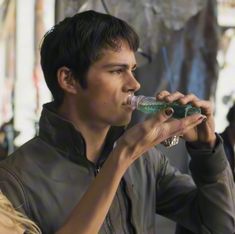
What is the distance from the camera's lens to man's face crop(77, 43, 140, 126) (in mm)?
1856

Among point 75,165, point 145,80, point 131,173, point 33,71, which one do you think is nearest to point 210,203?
point 131,173

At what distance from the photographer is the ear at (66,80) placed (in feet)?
6.38

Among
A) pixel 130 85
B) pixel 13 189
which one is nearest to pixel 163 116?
pixel 130 85

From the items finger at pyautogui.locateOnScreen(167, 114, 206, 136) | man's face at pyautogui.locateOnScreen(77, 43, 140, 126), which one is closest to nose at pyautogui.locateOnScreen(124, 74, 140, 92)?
man's face at pyautogui.locateOnScreen(77, 43, 140, 126)

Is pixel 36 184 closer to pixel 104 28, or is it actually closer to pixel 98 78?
pixel 98 78

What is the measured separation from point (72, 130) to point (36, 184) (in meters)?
0.21

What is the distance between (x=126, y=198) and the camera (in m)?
1.94

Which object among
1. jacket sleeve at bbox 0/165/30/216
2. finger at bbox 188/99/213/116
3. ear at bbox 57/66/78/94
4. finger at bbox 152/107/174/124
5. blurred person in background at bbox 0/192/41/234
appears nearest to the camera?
blurred person in background at bbox 0/192/41/234

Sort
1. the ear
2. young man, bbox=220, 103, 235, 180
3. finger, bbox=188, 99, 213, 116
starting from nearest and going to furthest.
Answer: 1. finger, bbox=188, 99, 213, 116
2. the ear
3. young man, bbox=220, 103, 235, 180

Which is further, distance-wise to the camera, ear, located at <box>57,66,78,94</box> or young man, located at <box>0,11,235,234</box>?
ear, located at <box>57,66,78,94</box>

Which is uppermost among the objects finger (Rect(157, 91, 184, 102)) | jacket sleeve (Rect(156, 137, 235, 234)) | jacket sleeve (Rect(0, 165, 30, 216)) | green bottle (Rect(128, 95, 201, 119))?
finger (Rect(157, 91, 184, 102))

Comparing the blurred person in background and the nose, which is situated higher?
the nose

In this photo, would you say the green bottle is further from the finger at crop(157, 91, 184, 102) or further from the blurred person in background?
the blurred person in background

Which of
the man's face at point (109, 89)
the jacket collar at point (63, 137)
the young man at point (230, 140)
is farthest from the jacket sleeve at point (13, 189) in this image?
the young man at point (230, 140)
